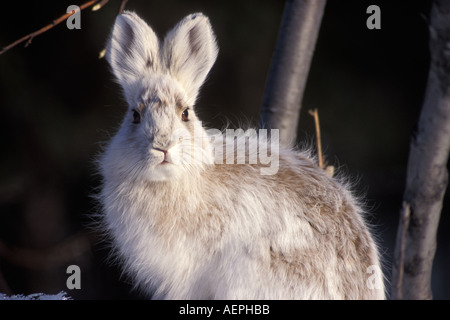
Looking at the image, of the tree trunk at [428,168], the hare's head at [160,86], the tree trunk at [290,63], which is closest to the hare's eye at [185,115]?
the hare's head at [160,86]

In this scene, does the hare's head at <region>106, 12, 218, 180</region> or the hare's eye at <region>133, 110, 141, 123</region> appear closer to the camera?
the hare's head at <region>106, 12, 218, 180</region>

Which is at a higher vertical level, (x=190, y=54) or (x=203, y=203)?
(x=190, y=54)

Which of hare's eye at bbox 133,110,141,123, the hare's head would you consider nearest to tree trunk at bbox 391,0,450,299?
the hare's head

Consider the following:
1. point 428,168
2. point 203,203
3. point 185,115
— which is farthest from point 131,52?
point 428,168

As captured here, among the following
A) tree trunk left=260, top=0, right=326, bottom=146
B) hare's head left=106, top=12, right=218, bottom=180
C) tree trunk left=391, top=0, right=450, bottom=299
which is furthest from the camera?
tree trunk left=260, top=0, right=326, bottom=146

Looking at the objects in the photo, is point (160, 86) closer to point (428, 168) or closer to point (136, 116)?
point (136, 116)

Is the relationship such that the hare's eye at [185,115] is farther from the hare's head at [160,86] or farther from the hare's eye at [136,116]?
the hare's eye at [136,116]

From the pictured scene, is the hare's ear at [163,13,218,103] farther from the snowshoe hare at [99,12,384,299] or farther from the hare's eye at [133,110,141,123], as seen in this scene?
the hare's eye at [133,110,141,123]
